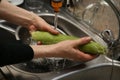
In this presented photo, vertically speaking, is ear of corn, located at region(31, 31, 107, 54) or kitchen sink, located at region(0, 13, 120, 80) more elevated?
ear of corn, located at region(31, 31, 107, 54)

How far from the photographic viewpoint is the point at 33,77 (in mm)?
814

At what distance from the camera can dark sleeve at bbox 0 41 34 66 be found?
712 mm

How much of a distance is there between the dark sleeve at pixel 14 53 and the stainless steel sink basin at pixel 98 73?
0.56 feet

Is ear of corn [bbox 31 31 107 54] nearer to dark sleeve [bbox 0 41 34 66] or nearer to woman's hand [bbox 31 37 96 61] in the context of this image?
woman's hand [bbox 31 37 96 61]

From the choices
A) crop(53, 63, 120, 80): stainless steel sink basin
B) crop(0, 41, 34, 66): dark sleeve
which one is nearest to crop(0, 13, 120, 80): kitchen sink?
crop(53, 63, 120, 80): stainless steel sink basin

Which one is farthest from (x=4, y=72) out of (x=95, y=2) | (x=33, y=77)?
(x=95, y=2)

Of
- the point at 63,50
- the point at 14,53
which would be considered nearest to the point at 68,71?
the point at 63,50

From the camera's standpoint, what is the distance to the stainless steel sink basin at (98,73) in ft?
2.79

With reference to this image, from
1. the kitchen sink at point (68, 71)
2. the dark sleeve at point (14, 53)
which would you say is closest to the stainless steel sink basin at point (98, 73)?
the kitchen sink at point (68, 71)

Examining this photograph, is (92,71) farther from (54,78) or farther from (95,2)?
(95,2)

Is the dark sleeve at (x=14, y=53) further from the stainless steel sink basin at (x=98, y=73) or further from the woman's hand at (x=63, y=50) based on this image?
the stainless steel sink basin at (x=98, y=73)

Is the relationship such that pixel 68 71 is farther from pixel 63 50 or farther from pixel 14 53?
pixel 14 53

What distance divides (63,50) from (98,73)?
0.19m

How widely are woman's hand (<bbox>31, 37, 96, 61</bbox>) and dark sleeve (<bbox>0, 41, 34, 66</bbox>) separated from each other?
0.11ft
